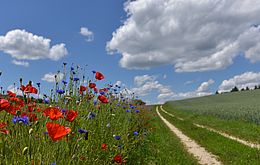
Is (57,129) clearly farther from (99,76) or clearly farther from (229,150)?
(229,150)

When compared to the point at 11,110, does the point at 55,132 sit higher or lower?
lower

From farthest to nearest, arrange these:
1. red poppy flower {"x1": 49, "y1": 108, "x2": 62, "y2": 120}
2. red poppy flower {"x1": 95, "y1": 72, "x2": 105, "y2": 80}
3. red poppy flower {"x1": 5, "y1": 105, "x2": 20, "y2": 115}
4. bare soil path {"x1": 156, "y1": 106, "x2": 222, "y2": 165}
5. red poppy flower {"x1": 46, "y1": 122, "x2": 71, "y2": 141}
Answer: bare soil path {"x1": 156, "y1": 106, "x2": 222, "y2": 165}, red poppy flower {"x1": 95, "y1": 72, "x2": 105, "y2": 80}, red poppy flower {"x1": 5, "y1": 105, "x2": 20, "y2": 115}, red poppy flower {"x1": 49, "y1": 108, "x2": 62, "y2": 120}, red poppy flower {"x1": 46, "y1": 122, "x2": 71, "y2": 141}

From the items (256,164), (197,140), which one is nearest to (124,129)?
(256,164)

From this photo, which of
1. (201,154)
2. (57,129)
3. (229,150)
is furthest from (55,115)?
(229,150)

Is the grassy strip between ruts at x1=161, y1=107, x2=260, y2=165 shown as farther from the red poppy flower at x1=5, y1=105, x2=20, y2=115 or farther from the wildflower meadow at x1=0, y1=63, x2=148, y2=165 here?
the red poppy flower at x1=5, y1=105, x2=20, y2=115

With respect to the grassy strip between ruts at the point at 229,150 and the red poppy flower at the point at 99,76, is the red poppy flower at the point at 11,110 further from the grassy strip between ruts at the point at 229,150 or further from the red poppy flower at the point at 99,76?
the grassy strip between ruts at the point at 229,150

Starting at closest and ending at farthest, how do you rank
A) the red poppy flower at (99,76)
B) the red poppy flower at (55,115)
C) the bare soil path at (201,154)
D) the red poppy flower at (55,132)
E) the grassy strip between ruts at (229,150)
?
1. the red poppy flower at (55,132)
2. the red poppy flower at (55,115)
3. the red poppy flower at (99,76)
4. the grassy strip between ruts at (229,150)
5. the bare soil path at (201,154)

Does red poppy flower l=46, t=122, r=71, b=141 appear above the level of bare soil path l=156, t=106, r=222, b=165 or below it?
above

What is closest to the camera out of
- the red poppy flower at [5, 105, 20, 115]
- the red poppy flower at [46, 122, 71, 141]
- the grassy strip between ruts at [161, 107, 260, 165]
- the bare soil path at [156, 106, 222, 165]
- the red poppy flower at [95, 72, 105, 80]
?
the red poppy flower at [46, 122, 71, 141]

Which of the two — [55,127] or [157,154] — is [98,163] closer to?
[55,127]

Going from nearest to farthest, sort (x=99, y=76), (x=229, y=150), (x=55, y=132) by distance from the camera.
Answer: (x=55, y=132) < (x=99, y=76) < (x=229, y=150)

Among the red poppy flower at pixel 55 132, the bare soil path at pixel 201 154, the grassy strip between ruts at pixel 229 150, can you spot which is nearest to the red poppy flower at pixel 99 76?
the red poppy flower at pixel 55 132

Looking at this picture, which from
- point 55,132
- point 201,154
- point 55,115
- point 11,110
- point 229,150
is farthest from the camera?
point 229,150

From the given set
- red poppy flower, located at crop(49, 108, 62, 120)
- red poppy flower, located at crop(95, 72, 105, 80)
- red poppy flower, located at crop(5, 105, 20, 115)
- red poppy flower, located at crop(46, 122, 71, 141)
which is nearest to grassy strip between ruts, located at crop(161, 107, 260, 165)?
red poppy flower, located at crop(95, 72, 105, 80)
